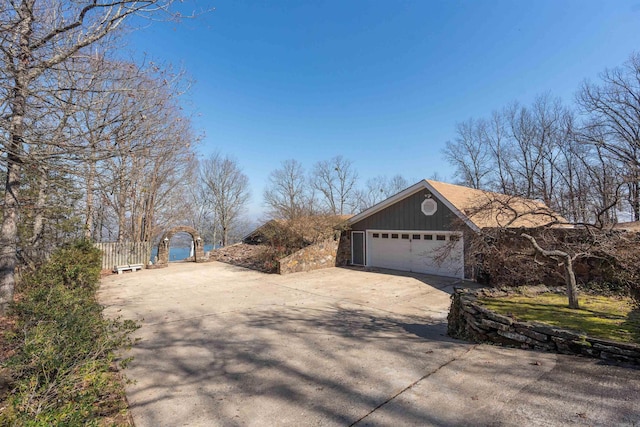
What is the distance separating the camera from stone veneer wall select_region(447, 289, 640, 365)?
378 centimetres

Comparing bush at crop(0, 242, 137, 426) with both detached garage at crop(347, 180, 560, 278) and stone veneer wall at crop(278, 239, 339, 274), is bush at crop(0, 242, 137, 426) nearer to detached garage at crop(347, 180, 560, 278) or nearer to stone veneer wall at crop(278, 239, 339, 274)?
stone veneer wall at crop(278, 239, 339, 274)

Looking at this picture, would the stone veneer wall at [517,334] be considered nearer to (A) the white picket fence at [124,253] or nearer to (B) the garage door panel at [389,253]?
(B) the garage door panel at [389,253]

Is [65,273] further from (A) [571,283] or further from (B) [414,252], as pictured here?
(B) [414,252]

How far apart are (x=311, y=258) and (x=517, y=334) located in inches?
403

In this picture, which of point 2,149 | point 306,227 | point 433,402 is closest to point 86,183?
point 2,149

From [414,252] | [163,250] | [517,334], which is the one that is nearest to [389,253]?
[414,252]

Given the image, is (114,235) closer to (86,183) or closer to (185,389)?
(86,183)

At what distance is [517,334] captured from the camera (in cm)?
471

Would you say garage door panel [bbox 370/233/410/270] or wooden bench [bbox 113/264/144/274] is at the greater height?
garage door panel [bbox 370/233/410/270]

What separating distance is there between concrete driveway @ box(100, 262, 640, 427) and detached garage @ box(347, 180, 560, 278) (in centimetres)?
514

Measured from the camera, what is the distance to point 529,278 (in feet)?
27.2

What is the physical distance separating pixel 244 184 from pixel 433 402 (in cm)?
3085

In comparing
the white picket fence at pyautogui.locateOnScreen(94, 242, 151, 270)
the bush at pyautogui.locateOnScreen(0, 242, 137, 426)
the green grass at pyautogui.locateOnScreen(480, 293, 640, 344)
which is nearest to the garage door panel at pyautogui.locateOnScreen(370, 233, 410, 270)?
the green grass at pyautogui.locateOnScreen(480, 293, 640, 344)

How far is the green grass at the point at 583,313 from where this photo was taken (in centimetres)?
424
